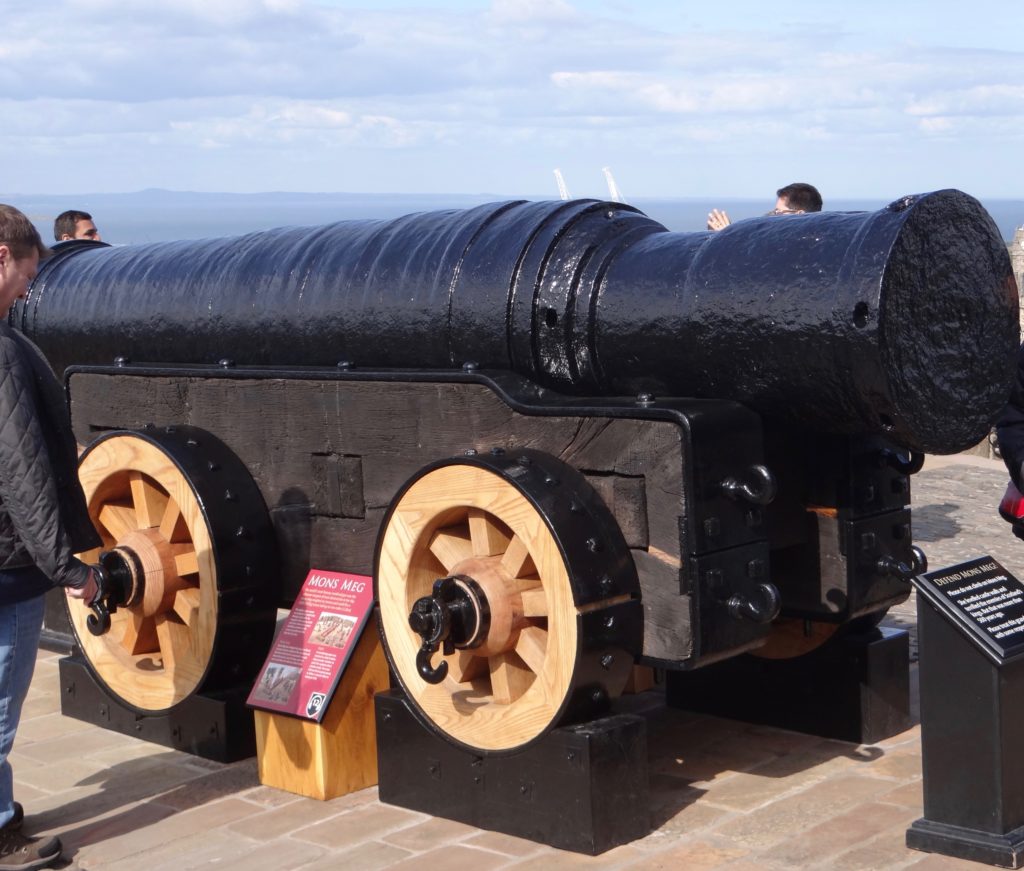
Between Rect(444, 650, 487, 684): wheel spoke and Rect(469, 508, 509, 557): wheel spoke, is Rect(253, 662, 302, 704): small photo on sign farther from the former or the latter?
Rect(469, 508, 509, 557): wheel spoke

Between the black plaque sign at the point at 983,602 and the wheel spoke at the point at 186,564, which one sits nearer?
the black plaque sign at the point at 983,602

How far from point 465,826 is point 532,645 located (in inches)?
21.2

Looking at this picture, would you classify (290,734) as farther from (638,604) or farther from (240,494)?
(638,604)

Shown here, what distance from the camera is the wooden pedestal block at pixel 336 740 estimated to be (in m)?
4.40

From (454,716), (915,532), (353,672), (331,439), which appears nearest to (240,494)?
(331,439)

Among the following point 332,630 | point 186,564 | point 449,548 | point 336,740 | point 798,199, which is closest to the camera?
point 449,548

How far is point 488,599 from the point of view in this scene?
12.8 ft

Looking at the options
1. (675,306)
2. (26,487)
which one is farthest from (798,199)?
(26,487)

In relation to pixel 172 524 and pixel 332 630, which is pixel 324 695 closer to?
pixel 332 630

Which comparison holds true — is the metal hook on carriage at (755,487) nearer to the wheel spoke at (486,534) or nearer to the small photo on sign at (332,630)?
the wheel spoke at (486,534)

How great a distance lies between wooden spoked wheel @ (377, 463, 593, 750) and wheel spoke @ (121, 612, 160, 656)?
1.14m

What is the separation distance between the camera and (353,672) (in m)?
4.50

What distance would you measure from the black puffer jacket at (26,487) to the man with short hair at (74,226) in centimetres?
347

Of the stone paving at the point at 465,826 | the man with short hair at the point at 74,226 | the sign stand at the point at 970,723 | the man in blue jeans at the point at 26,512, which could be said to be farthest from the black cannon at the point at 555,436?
the man with short hair at the point at 74,226
